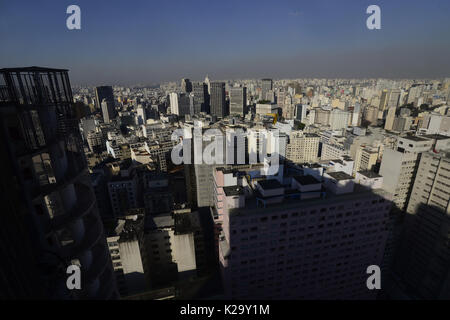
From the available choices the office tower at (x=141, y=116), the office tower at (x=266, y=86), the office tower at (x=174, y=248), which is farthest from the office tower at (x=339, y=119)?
the office tower at (x=141, y=116)

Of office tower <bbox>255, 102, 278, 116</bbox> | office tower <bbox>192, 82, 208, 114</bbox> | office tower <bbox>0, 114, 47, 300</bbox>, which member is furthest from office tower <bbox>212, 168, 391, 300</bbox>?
office tower <bbox>192, 82, 208, 114</bbox>

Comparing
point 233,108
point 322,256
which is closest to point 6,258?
point 322,256

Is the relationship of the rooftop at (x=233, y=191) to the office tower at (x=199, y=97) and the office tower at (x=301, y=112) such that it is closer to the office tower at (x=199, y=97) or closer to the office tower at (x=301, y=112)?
the office tower at (x=301, y=112)

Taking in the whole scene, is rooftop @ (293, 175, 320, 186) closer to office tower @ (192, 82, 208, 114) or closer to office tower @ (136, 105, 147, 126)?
office tower @ (136, 105, 147, 126)

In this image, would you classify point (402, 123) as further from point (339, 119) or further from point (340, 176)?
point (340, 176)

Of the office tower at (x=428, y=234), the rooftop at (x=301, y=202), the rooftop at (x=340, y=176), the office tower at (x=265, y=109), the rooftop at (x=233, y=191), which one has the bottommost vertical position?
the office tower at (x=428, y=234)

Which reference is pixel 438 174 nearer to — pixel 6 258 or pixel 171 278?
pixel 171 278

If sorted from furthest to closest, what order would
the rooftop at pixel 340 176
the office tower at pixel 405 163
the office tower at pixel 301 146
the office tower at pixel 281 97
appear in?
the office tower at pixel 281 97 < the office tower at pixel 301 146 < the office tower at pixel 405 163 < the rooftop at pixel 340 176
